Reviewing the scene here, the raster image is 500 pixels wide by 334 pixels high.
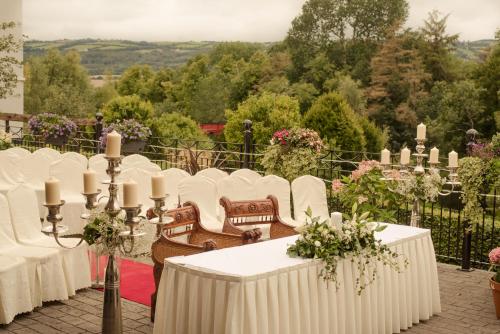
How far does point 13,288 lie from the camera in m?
5.60

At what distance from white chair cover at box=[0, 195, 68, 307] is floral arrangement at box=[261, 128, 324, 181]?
3.64 meters

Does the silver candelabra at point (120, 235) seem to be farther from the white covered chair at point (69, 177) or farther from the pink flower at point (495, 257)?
the white covered chair at point (69, 177)

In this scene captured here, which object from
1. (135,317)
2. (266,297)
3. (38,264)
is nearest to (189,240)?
(135,317)

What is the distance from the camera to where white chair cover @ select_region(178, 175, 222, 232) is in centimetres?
765

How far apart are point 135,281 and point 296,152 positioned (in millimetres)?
3014

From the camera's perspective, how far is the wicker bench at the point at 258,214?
6.48m

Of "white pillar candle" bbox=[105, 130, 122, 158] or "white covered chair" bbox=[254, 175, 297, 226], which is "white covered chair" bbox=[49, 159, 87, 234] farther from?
"white pillar candle" bbox=[105, 130, 122, 158]

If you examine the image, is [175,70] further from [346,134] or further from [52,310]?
[52,310]

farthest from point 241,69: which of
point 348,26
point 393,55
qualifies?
point 393,55

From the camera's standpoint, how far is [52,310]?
5.94 m

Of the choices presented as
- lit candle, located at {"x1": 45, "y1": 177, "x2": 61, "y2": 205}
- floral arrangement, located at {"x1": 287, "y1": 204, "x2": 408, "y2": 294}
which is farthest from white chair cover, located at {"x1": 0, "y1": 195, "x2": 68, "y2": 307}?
floral arrangement, located at {"x1": 287, "y1": 204, "x2": 408, "y2": 294}

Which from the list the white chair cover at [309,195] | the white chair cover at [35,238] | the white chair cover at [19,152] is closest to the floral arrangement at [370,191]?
the white chair cover at [309,195]

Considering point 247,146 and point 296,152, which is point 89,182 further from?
point 247,146

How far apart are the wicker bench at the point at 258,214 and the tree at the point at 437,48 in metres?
27.9
